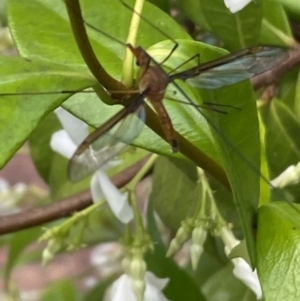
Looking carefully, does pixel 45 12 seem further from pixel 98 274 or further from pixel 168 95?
pixel 98 274

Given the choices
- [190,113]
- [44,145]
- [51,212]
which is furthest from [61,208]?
[190,113]

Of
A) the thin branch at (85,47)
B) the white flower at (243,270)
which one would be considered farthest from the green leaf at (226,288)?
the thin branch at (85,47)

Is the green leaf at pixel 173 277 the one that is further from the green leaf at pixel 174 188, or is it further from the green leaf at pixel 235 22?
the green leaf at pixel 235 22

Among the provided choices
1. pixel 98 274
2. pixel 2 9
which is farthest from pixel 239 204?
pixel 98 274

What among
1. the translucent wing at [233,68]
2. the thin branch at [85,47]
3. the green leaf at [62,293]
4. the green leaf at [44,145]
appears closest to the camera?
the thin branch at [85,47]

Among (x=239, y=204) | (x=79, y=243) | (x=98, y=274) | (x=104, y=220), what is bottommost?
(x=98, y=274)

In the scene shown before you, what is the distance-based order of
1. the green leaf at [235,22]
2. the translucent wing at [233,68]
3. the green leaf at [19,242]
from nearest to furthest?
the translucent wing at [233,68] → the green leaf at [235,22] → the green leaf at [19,242]
